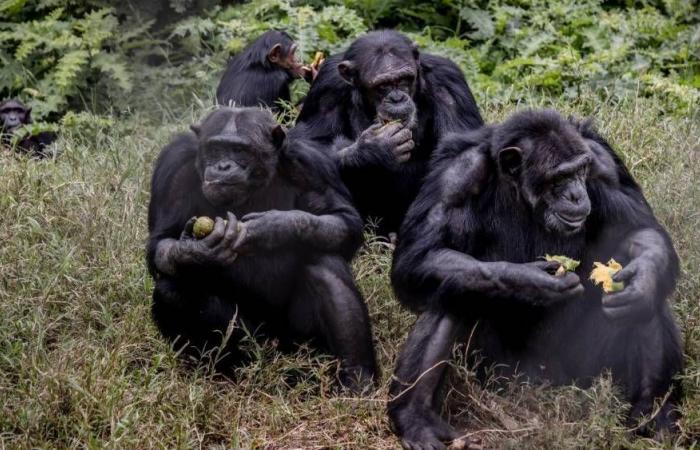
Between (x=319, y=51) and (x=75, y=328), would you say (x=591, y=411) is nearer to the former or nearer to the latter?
(x=75, y=328)

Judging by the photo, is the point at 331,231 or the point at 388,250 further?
the point at 388,250

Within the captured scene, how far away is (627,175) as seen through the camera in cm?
690

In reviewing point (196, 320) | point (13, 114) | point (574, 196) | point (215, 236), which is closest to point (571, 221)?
point (574, 196)

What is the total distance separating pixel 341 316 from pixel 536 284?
129 cm

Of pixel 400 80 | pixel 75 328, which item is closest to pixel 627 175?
pixel 400 80

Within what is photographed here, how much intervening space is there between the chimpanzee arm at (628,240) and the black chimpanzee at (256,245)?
1489 mm

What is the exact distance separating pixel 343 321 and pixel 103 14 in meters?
8.09

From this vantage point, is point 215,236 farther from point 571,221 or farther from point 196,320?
point 571,221

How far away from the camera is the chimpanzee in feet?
40.7

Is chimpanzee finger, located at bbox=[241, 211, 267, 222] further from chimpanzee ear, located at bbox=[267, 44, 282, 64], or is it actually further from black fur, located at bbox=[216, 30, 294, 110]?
chimpanzee ear, located at bbox=[267, 44, 282, 64]

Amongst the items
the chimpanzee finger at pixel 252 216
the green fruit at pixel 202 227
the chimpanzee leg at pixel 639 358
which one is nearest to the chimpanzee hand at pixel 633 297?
the chimpanzee leg at pixel 639 358

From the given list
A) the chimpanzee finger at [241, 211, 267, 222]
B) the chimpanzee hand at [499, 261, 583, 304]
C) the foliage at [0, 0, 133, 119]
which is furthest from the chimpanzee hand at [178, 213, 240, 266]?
the foliage at [0, 0, 133, 119]

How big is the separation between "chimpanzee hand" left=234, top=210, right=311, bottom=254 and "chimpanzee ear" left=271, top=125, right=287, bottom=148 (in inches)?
19.5

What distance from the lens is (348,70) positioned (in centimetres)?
902
